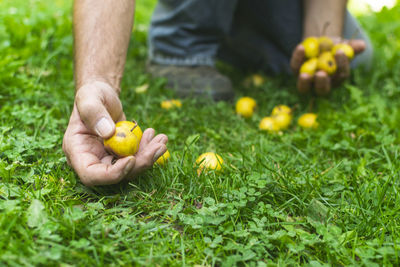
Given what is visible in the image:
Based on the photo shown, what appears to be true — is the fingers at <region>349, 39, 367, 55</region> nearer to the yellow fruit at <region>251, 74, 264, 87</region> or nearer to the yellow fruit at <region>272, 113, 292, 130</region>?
the yellow fruit at <region>272, 113, 292, 130</region>

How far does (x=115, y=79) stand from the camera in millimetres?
2406

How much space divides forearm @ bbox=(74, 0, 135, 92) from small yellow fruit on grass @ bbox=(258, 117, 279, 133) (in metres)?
1.27

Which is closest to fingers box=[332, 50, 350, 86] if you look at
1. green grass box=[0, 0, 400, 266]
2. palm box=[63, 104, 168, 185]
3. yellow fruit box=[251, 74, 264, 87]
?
green grass box=[0, 0, 400, 266]

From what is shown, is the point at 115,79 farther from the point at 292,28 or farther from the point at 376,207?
the point at 292,28

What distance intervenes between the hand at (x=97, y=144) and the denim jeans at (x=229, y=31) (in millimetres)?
2175

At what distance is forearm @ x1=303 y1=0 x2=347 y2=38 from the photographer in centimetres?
377

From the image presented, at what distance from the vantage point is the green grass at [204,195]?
5.19 ft

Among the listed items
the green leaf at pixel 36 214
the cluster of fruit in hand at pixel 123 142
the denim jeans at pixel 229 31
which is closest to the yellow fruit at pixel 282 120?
the denim jeans at pixel 229 31

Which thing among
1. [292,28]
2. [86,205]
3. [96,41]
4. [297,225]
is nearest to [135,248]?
[86,205]

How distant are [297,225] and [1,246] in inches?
51.9

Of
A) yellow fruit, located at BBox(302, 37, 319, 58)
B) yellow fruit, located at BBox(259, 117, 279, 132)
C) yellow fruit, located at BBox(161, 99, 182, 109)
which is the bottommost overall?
yellow fruit, located at BBox(259, 117, 279, 132)

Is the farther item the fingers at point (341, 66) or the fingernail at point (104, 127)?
the fingers at point (341, 66)

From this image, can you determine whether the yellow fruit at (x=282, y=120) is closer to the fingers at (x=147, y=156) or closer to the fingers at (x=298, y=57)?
the fingers at (x=298, y=57)

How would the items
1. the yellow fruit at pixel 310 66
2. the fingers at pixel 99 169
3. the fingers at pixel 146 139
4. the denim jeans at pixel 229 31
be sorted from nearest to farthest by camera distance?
the fingers at pixel 99 169 < the fingers at pixel 146 139 < the yellow fruit at pixel 310 66 < the denim jeans at pixel 229 31
